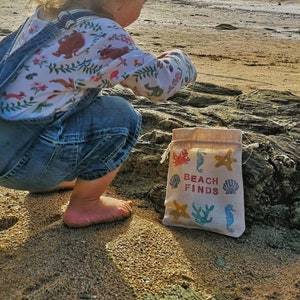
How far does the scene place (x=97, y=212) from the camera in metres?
2.39

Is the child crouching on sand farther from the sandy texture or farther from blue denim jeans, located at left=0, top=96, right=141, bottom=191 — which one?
the sandy texture

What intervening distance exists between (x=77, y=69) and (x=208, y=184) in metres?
0.70

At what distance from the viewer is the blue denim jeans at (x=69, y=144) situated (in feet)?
7.09

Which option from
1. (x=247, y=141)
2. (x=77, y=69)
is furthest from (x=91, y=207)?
(x=247, y=141)

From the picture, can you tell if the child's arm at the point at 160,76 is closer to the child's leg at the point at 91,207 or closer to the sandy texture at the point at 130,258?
the child's leg at the point at 91,207

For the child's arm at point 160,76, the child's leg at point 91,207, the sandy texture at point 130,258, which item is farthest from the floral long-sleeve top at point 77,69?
the sandy texture at point 130,258

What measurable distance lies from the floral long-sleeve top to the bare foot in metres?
0.42

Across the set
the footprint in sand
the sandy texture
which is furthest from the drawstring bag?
the footprint in sand

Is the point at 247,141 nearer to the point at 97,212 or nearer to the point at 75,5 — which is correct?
the point at 97,212

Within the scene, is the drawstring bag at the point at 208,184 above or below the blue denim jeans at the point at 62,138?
below

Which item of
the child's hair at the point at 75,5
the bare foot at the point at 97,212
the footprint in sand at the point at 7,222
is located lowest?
the footprint in sand at the point at 7,222

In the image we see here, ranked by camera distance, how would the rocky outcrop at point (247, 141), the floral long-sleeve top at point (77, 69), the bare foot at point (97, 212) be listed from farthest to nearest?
the rocky outcrop at point (247, 141), the bare foot at point (97, 212), the floral long-sleeve top at point (77, 69)

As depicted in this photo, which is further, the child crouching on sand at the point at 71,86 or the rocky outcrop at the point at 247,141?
the rocky outcrop at the point at 247,141

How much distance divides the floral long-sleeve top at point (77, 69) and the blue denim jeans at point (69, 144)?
6 cm
